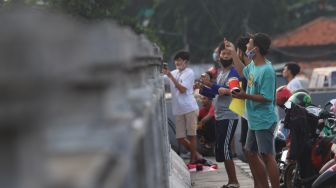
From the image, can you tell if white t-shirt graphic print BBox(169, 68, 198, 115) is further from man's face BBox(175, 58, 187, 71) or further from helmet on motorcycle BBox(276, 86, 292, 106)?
helmet on motorcycle BBox(276, 86, 292, 106)

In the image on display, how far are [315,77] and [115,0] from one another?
632 cm

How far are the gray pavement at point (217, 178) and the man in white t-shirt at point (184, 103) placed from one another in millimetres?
586

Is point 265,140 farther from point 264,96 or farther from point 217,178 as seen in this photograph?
point 217,178

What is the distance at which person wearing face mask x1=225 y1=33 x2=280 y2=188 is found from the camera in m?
7.97

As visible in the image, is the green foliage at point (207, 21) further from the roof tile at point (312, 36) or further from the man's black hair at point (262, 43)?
the man's black hair at point (262, 43)

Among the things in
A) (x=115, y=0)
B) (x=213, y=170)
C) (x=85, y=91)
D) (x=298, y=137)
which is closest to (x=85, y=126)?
(x=85, y=91)

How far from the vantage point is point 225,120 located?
970cm

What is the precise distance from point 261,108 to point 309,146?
1.33 metres

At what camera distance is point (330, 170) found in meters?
7.95

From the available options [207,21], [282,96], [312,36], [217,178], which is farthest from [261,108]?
[312,36]

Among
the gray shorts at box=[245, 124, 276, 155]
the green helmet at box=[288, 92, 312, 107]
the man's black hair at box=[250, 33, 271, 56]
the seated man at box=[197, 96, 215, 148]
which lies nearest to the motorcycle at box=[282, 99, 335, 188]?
the green helmet at box=[288, 92, 312, 107]

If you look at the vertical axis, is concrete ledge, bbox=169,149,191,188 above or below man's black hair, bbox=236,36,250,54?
below

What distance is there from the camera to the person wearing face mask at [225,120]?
9.66m

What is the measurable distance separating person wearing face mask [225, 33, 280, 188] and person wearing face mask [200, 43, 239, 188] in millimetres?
1254
